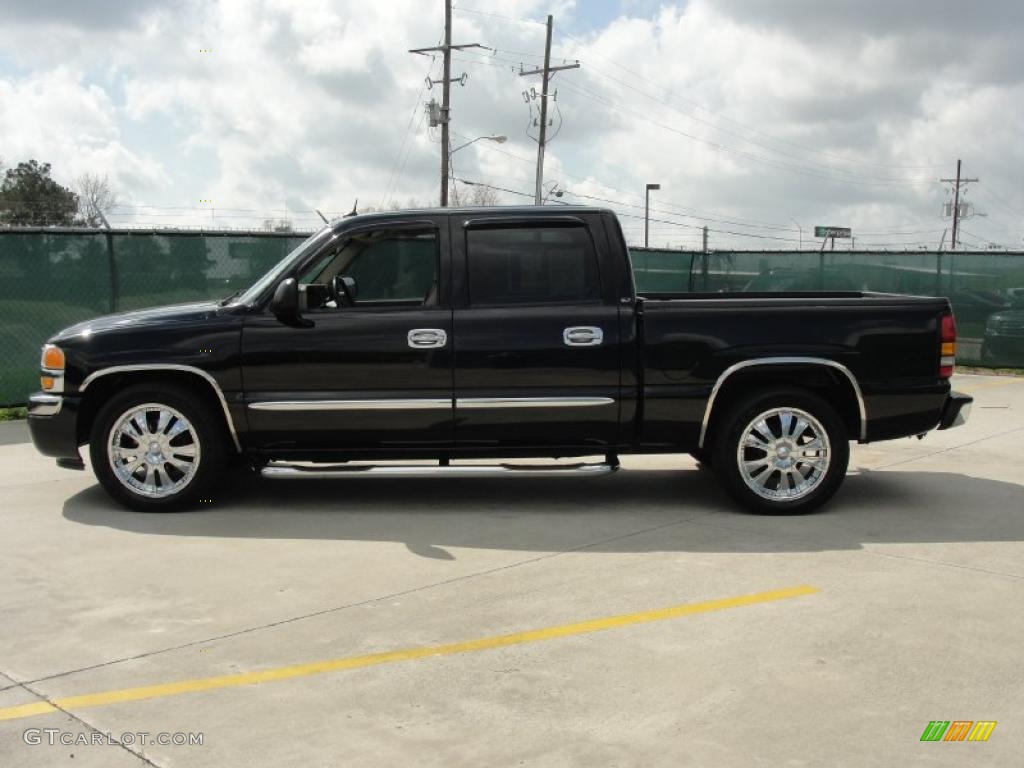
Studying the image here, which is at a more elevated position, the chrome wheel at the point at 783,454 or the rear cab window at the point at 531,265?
the rear cab window at the point at 531,265

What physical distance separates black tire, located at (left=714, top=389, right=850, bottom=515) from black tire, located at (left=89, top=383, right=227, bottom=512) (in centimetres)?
→ 331

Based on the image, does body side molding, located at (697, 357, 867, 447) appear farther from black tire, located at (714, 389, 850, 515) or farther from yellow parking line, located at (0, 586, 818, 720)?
yellow parking line, located at (0, 586, 818, 720)

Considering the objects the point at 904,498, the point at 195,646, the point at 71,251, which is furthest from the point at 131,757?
the point at 71,251

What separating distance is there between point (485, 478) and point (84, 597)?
3523 millimetres

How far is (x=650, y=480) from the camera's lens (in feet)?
26.2

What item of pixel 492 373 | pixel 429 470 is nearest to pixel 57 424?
pixel 429 470

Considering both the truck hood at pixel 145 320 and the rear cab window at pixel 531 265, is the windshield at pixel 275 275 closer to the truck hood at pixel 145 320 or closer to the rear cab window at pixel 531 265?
the truck hood at pixel 145 320

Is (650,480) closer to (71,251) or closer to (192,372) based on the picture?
(192,372)

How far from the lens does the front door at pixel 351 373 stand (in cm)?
663

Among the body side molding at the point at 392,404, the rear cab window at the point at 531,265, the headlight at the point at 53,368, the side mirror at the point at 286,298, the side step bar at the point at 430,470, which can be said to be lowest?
the side step bar at the point at 430,470

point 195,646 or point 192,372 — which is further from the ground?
point 192,372

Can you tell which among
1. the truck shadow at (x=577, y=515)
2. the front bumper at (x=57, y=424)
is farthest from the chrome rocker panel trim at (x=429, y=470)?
the front bumper at (x=57, y=424)

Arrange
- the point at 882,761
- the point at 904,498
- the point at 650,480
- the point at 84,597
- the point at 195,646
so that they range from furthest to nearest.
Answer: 1. the point at 650,480
2. the point at 904,498
3. the point at 84,597
4. the point at 195,646
5. the point at 882,761

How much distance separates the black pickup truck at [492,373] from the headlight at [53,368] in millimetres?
14
